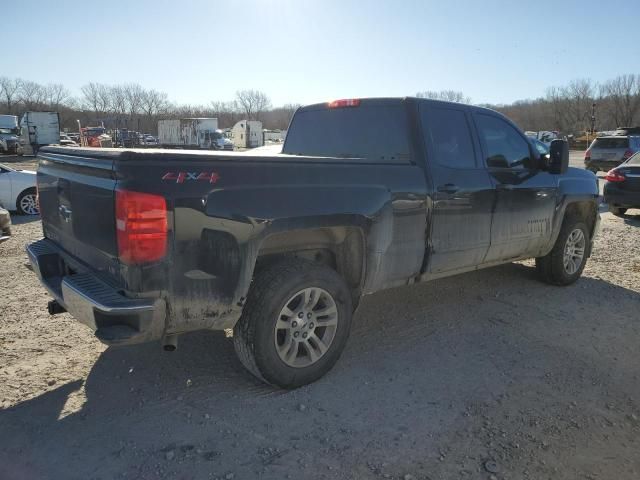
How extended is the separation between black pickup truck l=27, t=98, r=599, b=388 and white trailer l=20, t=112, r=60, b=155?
1392 inches

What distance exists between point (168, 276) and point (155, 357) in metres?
1.43

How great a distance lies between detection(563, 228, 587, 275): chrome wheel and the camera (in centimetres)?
572

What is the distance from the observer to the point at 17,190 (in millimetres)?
10445

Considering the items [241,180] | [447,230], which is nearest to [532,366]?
[447,230]

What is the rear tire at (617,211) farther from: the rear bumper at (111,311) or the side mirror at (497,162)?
the rear bumper at (111,311)

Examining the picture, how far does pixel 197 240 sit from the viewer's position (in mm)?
2713

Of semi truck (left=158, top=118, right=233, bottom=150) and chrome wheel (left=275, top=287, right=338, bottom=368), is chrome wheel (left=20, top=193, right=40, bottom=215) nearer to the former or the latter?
chrome wheel (left=275, top=287, right=338, bottom=368)

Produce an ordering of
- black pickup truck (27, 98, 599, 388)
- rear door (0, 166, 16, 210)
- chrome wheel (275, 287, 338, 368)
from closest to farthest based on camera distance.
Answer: black pickup truck (27, 98, 599, 388) < chrome wheel (275, 287, 338, 368) < rear door (0, 166, 16, 210)

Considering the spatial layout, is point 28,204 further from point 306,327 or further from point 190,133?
point 190,133

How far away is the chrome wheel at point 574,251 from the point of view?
572 cm

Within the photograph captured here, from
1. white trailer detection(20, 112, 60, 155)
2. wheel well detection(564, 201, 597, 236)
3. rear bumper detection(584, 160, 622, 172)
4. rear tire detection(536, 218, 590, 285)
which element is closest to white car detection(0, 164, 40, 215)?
rear tire detection(536, 218, 590, 285)

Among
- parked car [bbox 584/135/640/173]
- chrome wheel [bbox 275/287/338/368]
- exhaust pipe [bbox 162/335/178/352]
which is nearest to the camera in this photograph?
exhaust pipe [bbox 162/335/178/352]

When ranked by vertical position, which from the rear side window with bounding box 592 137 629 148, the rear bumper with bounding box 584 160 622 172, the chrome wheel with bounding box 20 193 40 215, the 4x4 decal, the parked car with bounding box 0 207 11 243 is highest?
the rear side window with bounding box 592 137 629 148

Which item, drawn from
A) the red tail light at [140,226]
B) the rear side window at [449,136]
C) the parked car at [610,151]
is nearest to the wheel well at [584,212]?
the rear side window at [449,136]
